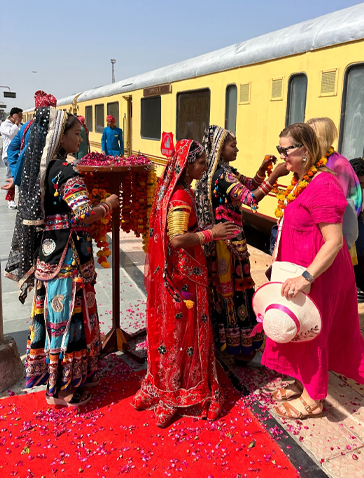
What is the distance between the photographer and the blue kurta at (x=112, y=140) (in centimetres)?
1034

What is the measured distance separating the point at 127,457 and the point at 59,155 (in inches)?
71.8

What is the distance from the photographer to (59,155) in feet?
8.34

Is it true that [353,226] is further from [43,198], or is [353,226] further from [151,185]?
[43,198]

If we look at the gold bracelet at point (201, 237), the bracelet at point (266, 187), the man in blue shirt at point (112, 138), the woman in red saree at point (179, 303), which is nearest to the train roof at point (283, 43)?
the man in blue shirt at point (112, 138)

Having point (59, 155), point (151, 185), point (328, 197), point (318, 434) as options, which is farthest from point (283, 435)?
point (59, 155)

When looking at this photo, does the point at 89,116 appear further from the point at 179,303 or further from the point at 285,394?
the point at 285,394

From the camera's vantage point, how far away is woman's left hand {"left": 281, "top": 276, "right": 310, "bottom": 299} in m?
2.27

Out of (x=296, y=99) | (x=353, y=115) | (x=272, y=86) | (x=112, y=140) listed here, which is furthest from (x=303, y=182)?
(x=112, y=140)

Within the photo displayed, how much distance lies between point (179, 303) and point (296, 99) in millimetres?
3857

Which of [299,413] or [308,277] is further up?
[308,277]

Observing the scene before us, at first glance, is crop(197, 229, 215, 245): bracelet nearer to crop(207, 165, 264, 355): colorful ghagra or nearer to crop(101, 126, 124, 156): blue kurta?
crop(207, 165, 264, 355): colorful ghagra

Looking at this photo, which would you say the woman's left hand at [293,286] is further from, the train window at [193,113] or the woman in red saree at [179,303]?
the train window at [193,113]

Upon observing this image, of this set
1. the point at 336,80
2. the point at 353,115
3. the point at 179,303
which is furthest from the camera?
the point at 336,80

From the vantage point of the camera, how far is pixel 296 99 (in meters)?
5.27
